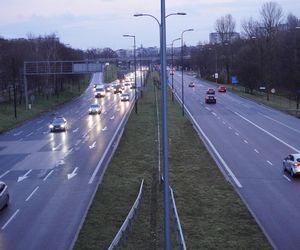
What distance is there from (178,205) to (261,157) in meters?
13.6

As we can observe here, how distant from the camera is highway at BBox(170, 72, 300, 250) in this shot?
793 inches

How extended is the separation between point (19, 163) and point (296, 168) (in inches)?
625

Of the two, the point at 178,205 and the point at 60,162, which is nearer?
the point at 178,205

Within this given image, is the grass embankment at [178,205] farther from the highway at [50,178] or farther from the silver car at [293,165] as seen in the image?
the silver car at [293,165]

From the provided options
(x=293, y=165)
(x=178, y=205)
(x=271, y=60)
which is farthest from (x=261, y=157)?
(x=271, y=60)

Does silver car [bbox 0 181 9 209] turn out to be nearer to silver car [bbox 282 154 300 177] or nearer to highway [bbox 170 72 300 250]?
highway [bbox 170 72 300 250]

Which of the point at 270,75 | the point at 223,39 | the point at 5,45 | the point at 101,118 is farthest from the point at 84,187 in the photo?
the point at 223,39


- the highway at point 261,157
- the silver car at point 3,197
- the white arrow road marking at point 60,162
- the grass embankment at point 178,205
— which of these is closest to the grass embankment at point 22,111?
the highway at point 261,157

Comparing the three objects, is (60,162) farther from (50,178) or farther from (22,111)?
(22,111)

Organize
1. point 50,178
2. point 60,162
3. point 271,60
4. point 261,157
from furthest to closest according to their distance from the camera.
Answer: point 271,60 → point 261,157 → point 60,162 → point 50,178

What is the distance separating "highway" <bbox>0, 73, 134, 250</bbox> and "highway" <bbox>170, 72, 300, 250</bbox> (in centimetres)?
647

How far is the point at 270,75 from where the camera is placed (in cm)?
10419

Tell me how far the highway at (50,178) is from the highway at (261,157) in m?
6.47

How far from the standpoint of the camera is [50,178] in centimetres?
2903
